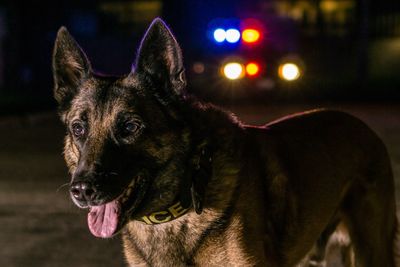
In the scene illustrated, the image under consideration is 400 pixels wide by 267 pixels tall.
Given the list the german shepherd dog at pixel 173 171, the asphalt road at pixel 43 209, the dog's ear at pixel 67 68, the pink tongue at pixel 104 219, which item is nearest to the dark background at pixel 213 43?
the asphalt road at pixel 43 209

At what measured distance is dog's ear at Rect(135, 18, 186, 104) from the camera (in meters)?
3.71

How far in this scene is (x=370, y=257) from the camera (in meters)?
4.32

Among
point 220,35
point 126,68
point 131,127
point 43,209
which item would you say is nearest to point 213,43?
point 220,35

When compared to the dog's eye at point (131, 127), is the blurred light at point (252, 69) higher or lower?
lower

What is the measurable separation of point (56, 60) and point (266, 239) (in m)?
1.43

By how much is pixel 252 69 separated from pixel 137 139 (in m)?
13.9

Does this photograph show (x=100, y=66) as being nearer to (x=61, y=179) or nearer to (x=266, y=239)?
(x=61, y=179)

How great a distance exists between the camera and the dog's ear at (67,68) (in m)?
4.07

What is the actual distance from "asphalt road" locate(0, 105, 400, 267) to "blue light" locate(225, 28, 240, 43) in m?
3.41

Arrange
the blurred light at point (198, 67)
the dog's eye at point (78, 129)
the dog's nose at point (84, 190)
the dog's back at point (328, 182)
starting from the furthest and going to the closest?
the blurred light at point (198, 67) → the dog's back at point (328, 182) → the dog's eye at point (78, 129) → the dog's nose at point (84, 190)

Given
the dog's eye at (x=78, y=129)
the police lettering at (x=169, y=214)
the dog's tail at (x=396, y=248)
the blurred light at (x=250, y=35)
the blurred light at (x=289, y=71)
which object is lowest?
the blurred light at (x=289, y=71)

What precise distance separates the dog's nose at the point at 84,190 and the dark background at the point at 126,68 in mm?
2081

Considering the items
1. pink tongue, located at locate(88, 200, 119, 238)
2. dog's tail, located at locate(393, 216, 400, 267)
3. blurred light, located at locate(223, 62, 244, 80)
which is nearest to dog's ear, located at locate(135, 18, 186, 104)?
pink tongue, located at locate(88, 200, 119, 238)

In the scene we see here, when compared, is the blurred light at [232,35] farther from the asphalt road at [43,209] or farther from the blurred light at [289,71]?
the asphalt road at [43,209]
